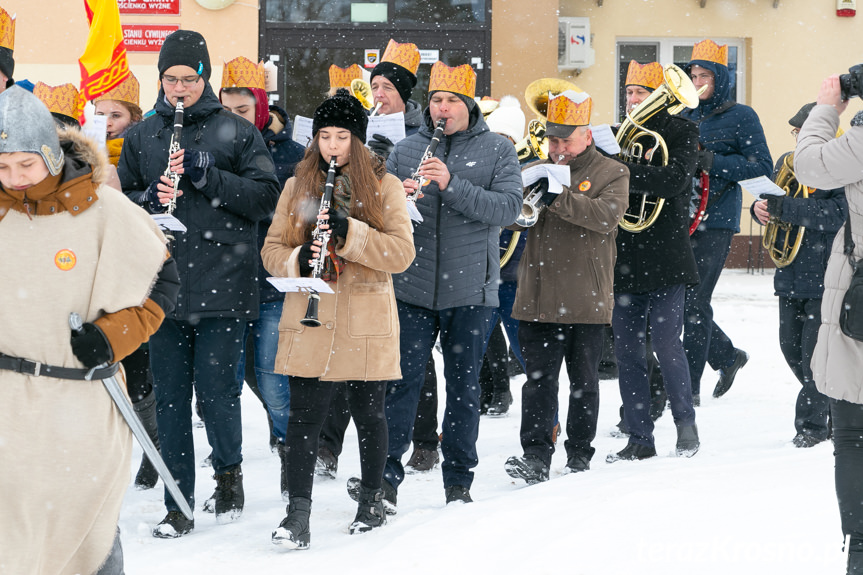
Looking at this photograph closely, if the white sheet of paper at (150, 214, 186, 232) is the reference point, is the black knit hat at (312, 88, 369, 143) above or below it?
above

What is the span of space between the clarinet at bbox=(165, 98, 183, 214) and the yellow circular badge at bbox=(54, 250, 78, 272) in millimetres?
1365

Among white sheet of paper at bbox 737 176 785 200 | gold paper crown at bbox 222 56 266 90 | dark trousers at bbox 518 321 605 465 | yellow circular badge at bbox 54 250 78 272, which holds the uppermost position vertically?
gold paper crown at bbox 222 56 266 90

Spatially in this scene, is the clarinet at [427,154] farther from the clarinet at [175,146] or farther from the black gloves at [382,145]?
the clarinet at [175,146]

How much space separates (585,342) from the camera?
17.0 feet

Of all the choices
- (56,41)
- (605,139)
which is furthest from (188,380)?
(56,41)

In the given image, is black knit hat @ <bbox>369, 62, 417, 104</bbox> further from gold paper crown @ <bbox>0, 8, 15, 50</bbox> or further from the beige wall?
the beige wall

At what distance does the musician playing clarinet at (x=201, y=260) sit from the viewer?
14.2 feet

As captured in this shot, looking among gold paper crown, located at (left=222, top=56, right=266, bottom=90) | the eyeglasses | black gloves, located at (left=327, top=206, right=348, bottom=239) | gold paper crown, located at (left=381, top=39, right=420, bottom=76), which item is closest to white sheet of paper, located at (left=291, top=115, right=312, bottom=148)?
gold paper crown, located at (left=222, top=56, right=266, bottom=90)

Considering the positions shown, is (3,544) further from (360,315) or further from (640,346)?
(640,346)

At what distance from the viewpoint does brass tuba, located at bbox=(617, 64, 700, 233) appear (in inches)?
224

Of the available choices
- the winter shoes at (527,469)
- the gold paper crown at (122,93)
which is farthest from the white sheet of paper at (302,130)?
the winter shoes at (527,469)

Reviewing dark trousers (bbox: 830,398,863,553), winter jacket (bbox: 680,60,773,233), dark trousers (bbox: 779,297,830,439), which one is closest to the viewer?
dark trousers (bbox: 830,398,863,553)

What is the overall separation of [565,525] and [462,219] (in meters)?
1.50

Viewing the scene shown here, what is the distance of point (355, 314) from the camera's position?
4.11m
